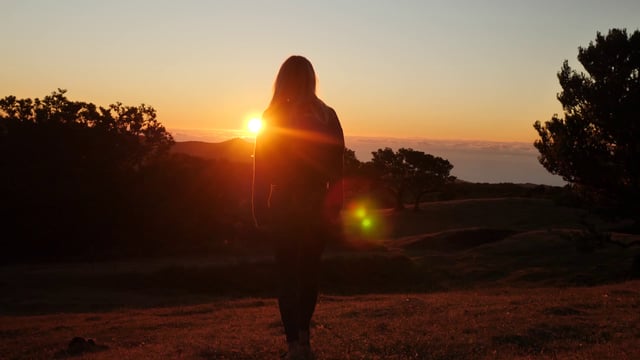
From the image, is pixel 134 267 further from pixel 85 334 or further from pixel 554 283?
pixel 85 334

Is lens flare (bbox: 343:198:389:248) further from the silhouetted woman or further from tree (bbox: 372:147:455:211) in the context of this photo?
the silhouetted woman

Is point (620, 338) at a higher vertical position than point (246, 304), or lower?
higher

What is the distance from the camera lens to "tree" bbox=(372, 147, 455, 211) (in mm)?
78938

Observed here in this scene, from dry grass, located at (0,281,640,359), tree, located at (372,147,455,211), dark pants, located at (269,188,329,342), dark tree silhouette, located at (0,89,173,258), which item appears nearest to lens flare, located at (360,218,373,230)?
tree, located at (372,147,455,211)

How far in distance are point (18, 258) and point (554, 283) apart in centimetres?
3194

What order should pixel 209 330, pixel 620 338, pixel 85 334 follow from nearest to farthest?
pixel 620 338, pixel 209 330, pixel 85 334

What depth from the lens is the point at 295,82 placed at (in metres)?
5.68

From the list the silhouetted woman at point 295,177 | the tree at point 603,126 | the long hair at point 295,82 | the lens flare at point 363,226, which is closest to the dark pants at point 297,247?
the silhouetted woman at point 295,177

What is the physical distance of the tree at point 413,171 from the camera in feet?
259

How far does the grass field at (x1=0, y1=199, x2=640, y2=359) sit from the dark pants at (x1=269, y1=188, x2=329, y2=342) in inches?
50.3

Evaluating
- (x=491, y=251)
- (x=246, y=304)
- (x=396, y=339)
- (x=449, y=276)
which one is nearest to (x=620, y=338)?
(x=396, y=339)

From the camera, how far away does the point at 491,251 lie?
43.1 meters

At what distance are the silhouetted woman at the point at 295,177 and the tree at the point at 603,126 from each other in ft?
73.4

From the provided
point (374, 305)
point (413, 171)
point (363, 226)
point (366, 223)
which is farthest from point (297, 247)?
point (413, 171)
